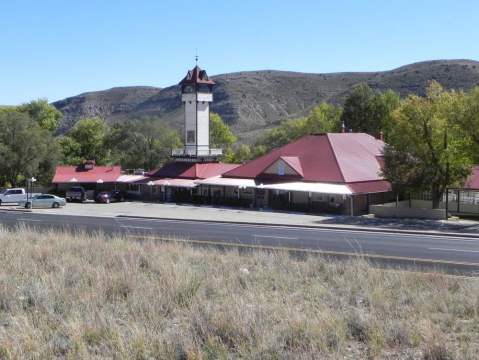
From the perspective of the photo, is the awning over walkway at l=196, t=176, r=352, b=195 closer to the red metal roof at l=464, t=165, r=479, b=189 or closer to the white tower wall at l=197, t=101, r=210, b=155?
the white tower wall at l=197, t=101, r=210, b=155

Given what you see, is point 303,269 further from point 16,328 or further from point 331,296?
point 16,328

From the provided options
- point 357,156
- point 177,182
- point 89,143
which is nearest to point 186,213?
point 177,182

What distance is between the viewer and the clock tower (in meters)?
61.3

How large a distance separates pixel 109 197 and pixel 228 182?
13258 mm

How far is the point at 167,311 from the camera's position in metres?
10.3

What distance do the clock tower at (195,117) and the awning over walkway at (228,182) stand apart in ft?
23.4

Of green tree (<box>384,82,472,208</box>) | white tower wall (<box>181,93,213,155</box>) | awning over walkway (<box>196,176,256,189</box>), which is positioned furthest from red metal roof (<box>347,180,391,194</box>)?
white tower wall (<box>181,93,213,155</box>)

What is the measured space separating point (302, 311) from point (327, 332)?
146 centimetres

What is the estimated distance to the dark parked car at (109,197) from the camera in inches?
2272

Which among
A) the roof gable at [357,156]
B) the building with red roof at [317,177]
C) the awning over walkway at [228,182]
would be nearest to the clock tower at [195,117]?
the awning over walkway at [228,182]

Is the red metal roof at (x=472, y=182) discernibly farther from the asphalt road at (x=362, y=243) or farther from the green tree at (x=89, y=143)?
the green tree at (x=89, y=143)

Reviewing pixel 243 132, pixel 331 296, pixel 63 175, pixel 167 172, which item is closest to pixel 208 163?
pixel 167 172

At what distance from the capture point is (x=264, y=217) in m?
41.5

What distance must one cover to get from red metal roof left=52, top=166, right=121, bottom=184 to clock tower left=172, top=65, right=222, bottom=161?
756cm
